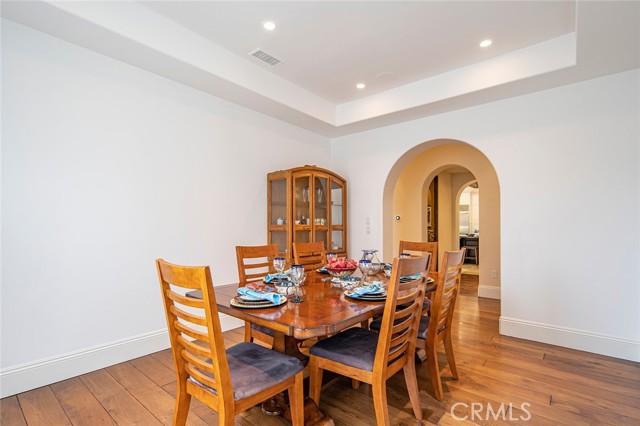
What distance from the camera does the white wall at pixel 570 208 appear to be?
2.82 metres

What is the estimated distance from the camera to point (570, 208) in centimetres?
307

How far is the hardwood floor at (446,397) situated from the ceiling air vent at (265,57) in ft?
9.31

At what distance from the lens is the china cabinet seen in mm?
3850

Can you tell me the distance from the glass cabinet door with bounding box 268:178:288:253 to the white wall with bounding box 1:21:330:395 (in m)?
0.65

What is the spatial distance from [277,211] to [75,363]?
234 centimetres

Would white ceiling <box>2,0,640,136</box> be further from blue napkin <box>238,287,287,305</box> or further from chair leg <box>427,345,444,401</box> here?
chair leg <box>427,345,444,401</box>

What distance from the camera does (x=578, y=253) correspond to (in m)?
3.03

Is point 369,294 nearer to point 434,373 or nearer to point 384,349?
point 384,349

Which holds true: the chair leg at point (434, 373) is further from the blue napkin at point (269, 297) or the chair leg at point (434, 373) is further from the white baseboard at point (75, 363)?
the white baseboard at point (75, 363)

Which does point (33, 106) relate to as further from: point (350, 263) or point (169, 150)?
point (350, 263)

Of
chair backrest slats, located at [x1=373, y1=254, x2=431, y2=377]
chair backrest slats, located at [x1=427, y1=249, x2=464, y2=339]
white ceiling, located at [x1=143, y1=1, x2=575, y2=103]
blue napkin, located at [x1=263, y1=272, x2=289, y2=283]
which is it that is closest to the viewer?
chair backrest slats, located at [x1=373, y1=254, x2=431, y2=377]

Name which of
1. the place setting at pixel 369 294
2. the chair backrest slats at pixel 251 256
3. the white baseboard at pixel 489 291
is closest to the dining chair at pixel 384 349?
the place setting at pixel 369 294

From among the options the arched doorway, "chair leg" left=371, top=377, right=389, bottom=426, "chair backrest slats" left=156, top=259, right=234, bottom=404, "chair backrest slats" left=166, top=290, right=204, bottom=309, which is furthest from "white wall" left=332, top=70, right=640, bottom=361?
"chair backrest slats" left=166, top=290, right=204, bottom=309

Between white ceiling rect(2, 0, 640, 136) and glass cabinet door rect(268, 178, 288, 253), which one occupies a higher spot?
white ceiling rect(2, 0, 640, 136)
